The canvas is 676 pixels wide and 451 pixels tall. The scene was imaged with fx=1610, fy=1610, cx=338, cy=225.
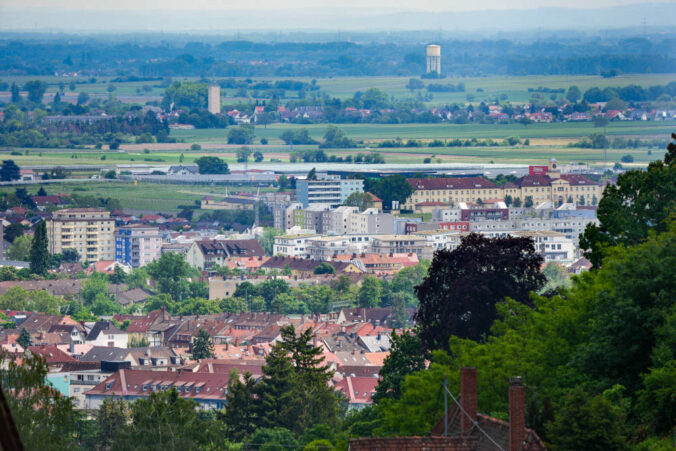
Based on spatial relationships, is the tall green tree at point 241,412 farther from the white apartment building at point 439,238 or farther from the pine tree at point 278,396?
the white apartment building at point 439,238

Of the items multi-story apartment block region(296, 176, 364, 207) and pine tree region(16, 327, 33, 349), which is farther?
multi-story apartment block region(296, 176, 364, 207)

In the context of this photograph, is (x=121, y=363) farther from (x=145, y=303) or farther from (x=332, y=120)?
(x=332, y=120)

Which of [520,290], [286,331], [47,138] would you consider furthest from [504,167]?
[520,290]

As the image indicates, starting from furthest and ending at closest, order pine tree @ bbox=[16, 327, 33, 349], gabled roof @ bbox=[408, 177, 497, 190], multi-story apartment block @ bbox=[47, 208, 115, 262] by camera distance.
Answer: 1. gabled roof @ bbox=[408, 177, 497, 190]
2. multi-story apartment block @ bbox=[47, 208, 115, 262]
3. pine tree @ bbox=[16, 327, 33, 349]

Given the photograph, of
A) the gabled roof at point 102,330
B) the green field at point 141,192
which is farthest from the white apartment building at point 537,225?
the gabled roof at point 102,330

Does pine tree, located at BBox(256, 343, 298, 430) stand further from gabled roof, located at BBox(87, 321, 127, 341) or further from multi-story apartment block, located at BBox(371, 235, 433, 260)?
multi-story apartment block, located at BBox(371, 235, 433, 260)

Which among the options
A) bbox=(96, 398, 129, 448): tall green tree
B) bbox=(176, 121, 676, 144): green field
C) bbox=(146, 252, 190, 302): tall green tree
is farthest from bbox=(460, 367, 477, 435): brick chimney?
bbox=(176, 121, 676, 144): green field
